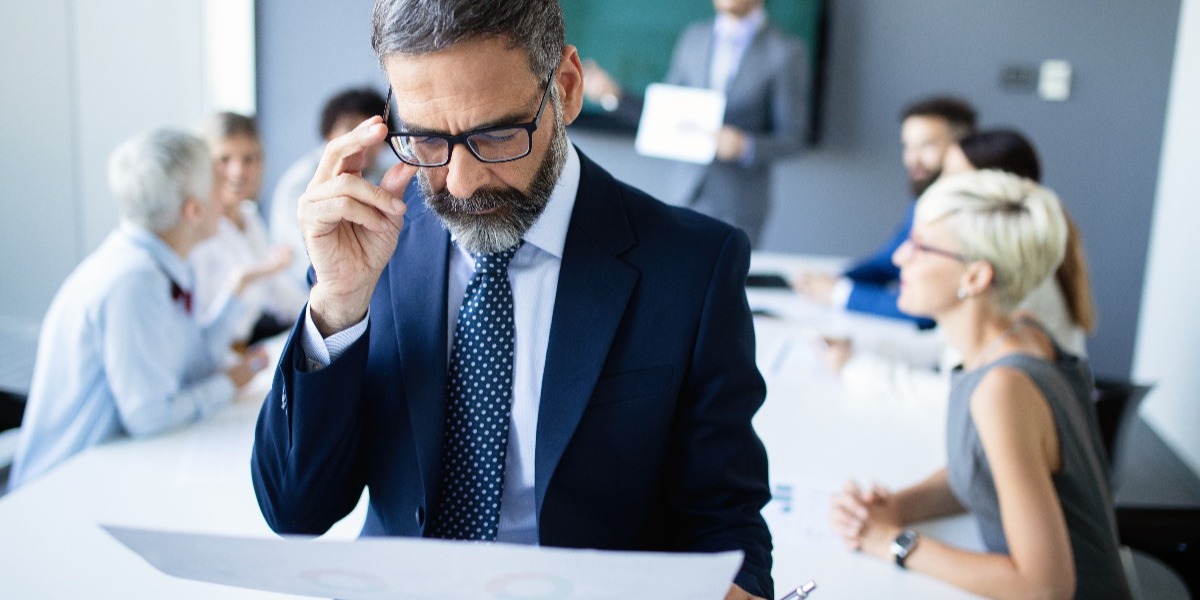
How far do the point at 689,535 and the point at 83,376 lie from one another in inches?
57.9

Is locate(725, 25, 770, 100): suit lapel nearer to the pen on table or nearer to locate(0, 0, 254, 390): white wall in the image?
locate(0, 0, 254, 390): white wall

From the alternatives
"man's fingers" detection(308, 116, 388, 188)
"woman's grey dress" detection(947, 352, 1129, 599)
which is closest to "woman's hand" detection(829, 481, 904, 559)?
"woman's grey dress" detection(947, 352, 1129, 599)

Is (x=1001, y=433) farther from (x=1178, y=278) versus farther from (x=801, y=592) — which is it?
(x=1178, y=278)

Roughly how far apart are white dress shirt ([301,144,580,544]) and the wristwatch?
0.71m

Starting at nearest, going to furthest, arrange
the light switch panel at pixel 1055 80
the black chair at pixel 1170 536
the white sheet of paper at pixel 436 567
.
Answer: the white sheet of paper at pixel 436 567 < the black chair at pixel 1170 536 < the light switch panel at pixel 1055 80

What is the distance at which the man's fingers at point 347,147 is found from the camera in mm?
1076

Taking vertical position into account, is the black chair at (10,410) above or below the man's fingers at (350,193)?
below

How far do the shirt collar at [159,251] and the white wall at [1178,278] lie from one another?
3856mm

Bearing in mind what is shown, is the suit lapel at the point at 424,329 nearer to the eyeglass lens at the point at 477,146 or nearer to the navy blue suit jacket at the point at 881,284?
the eyeglass lens at the point at 477,146

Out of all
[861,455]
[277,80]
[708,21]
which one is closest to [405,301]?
[861,455]

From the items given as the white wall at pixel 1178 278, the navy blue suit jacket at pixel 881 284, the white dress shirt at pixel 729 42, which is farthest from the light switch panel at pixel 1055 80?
the navy blue suit jacket at pixel 881 284

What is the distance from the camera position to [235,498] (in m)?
1.79

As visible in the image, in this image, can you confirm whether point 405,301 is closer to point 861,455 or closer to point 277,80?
point 861,455

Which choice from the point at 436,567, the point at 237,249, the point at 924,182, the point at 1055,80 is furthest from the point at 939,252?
the point at 1055,80
